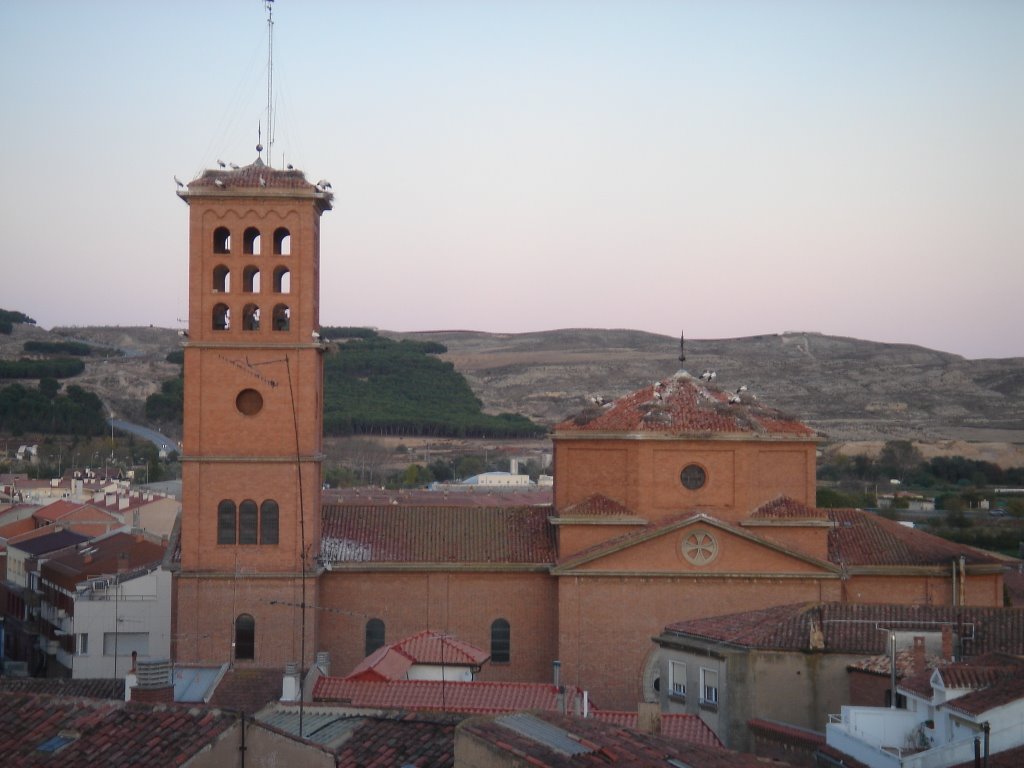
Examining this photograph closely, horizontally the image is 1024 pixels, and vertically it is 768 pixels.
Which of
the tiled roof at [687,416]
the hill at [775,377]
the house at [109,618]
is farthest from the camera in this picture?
the hill at [775,377]

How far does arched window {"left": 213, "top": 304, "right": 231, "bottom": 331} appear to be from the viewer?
3428cm

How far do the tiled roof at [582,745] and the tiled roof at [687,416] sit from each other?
19.2 metres

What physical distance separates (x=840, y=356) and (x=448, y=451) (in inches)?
2593

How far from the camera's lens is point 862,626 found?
→ 94.3 ft

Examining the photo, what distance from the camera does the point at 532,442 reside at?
130 meters

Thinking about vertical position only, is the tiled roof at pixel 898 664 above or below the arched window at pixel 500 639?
above

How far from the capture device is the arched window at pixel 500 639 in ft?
115

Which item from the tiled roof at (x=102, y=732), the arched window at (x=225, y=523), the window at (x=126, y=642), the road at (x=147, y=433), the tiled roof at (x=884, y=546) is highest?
the road at (x=147, y=433)

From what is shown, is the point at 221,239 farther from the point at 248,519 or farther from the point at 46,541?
the point at 46,541

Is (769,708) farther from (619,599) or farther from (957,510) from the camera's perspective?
(957,510)

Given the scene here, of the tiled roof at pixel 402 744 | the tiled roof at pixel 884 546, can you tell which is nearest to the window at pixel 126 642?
the tiled roof at pixel 884 546

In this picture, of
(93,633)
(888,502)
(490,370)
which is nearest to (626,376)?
(490,370)

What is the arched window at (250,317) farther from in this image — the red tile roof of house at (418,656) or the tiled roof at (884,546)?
the tiled roof at (884,546)

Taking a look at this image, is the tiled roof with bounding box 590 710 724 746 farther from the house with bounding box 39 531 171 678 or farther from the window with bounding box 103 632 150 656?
the window with bounding box 103 632 150 656
